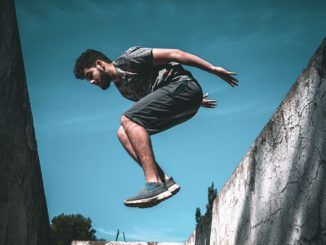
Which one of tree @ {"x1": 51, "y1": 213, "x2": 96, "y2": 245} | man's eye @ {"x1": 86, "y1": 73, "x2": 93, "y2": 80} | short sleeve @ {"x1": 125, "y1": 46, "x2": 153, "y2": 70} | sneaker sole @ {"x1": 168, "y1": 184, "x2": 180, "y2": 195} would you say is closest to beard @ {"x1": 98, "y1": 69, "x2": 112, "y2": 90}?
man's eye @ {"x1": 86, "y1": 73, "x2": 93, "y2": 80}

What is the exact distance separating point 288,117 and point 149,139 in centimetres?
100

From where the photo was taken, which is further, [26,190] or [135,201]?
[135,201]

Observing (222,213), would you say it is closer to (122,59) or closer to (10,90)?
(122,59)

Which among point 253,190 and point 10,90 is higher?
point 10,90

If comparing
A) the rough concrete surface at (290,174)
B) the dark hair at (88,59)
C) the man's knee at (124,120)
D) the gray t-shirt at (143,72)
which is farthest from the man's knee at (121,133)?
the rough concrete surface at (290,174)

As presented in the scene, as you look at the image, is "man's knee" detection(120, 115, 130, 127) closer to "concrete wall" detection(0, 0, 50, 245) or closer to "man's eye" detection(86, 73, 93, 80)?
"man's eye" detection(86, 73, 93, 80)

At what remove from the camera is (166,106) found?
2.48 m

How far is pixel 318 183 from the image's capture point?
1351mm

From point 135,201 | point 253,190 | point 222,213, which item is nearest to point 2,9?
point 135,201

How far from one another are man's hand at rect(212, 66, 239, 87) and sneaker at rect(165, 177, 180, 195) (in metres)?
0.87

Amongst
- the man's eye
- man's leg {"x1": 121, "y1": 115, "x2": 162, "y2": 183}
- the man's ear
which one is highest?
the man's ear

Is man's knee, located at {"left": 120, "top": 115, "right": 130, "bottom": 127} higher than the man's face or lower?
lower

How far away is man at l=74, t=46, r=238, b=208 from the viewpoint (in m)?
2.34

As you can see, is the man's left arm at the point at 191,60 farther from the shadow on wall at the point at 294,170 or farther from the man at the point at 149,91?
the shadow on wall at the point at 294,170
